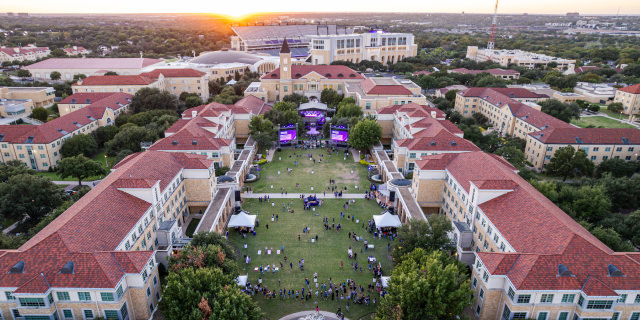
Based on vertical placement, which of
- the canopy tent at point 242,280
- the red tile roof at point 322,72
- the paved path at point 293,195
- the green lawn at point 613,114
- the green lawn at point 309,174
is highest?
the red tile roof at point 322,72

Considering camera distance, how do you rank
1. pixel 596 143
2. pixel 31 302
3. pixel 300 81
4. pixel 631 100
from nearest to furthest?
pixel 31 302 < pixel 596 143 < pixel 631 100 < pixel 300 81

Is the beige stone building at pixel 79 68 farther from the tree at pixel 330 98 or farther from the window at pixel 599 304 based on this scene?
the window at pixel 599 304

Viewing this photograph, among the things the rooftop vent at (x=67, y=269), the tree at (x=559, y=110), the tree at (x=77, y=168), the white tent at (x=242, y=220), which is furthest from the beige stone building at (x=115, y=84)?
the tree at (x=559, y=110)

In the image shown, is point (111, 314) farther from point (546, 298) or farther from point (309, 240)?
point (546, 298)

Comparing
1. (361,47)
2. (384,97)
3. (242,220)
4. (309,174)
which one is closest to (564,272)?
(242,220)

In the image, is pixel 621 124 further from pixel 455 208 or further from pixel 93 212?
pixel 93 212

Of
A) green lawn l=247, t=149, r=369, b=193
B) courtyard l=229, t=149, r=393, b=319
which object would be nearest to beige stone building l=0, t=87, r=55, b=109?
green lawn l=247, t=149, r=369, b=193

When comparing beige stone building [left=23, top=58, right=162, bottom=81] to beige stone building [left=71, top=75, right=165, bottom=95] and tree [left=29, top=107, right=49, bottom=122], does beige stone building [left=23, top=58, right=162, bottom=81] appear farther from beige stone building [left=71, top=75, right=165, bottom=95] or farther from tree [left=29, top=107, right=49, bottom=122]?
tree [left=29, top=107, right=49, bottom=122]
